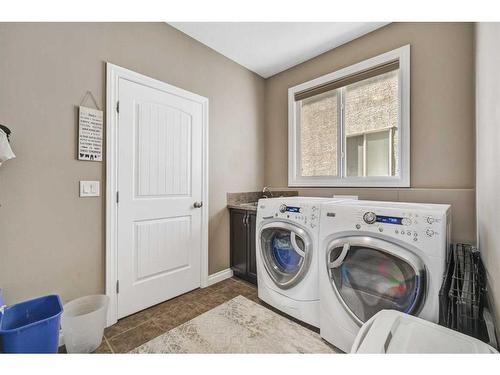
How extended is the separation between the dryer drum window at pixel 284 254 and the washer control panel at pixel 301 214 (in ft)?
0.31

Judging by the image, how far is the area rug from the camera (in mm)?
1458

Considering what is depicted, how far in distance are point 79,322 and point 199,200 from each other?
1.30 m

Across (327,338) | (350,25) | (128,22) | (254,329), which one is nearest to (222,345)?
(254,329)

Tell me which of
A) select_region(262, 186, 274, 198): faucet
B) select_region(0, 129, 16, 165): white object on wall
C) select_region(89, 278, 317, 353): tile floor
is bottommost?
select_region(89, 278, 317, 353): tile floor

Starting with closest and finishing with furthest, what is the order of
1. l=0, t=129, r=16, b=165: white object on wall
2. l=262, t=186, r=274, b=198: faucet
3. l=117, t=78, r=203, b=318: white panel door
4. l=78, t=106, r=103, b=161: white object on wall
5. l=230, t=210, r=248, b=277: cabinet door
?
1. l=0, t=129, r=16, b=165: white object on wall
2. l=78, t=106, r=103, b=161: white object on wall
3. l=117, t=78, r=203, b=318: white panel door
4. l=230, t=210, r=248, b=277: cabinet door
5. l=262, t=186, r=274, b=198: faucet

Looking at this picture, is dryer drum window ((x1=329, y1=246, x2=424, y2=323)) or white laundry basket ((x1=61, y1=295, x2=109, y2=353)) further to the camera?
white laundry basket ((x1=61, y1=295, x2=109, y2=353))

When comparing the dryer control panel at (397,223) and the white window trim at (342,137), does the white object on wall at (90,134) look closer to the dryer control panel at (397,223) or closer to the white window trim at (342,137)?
the dryer control panel at (397,223)

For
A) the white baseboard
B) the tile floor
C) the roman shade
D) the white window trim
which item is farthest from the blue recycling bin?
the roman shade

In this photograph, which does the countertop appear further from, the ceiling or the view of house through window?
the ceiling

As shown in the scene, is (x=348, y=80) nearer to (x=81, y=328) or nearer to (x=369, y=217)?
(x=369, y=217)

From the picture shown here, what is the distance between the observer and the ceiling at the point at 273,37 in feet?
6.77

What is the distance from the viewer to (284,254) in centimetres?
185

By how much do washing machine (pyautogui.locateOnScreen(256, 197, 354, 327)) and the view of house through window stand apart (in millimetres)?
768

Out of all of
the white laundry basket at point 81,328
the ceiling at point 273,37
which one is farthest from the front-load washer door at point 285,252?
the ceiling at point 273,37
